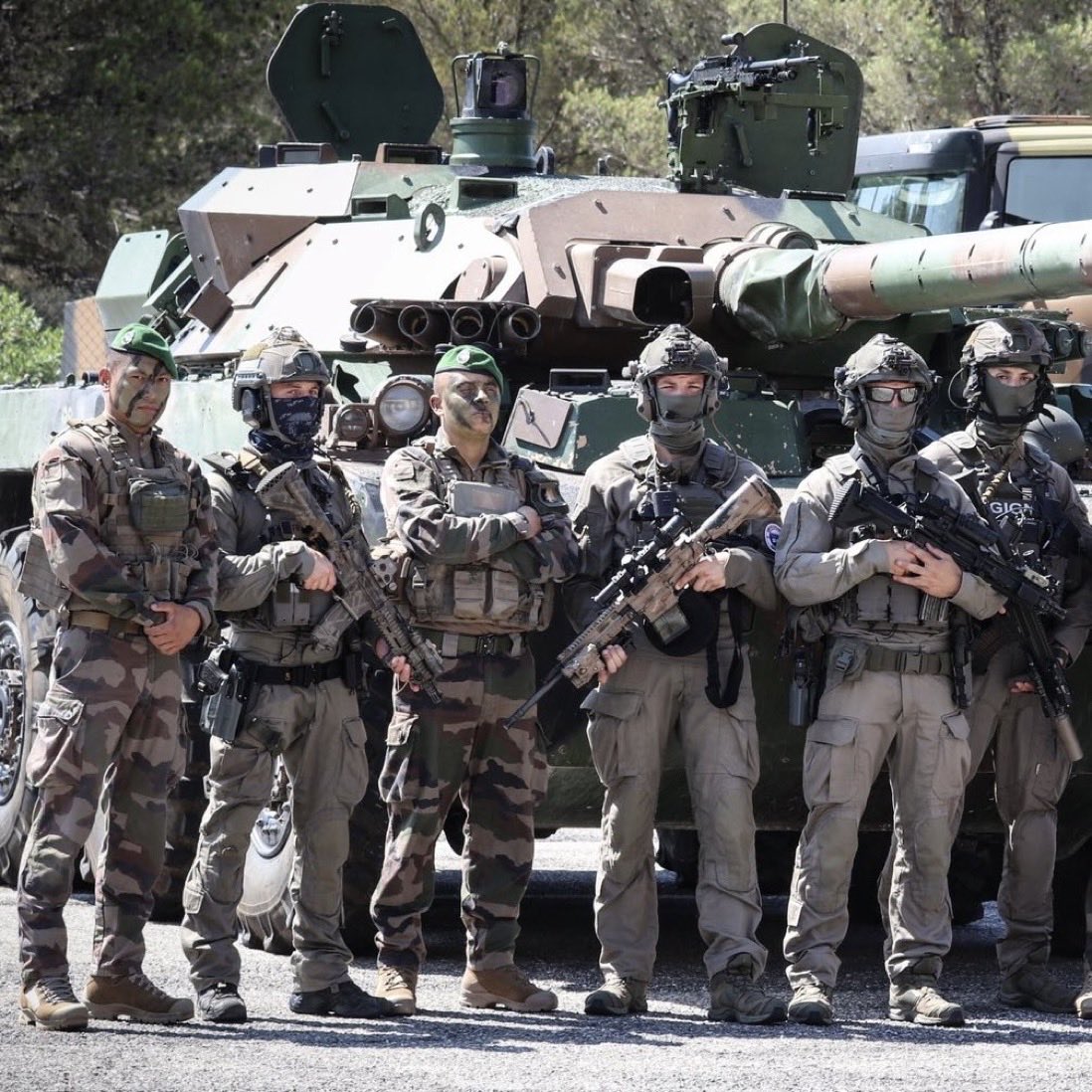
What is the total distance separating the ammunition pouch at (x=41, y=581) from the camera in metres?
7.07

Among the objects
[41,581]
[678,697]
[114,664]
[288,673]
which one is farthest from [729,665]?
[41,581]

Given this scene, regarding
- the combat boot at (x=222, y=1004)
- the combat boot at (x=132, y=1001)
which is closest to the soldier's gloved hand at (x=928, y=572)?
the combat boot at (x=222, y=1004)

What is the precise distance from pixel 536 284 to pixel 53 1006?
363 centimetres

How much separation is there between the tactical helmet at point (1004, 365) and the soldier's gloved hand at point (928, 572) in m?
0.66

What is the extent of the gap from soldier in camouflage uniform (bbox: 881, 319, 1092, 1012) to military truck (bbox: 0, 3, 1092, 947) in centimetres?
37

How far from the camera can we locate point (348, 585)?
7340 mm

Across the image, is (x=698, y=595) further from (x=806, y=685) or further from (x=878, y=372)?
(x=878, y=372)

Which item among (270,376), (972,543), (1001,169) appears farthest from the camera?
(1001,169)

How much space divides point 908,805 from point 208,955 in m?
2.19

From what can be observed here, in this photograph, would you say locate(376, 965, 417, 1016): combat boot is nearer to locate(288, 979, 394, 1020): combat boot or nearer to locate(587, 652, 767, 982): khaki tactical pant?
locate(288, 979, 394, 1020): combat boot

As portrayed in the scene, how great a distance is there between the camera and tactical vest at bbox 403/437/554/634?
24.3 feet

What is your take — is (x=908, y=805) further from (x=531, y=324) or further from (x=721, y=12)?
(x=721, y=12)

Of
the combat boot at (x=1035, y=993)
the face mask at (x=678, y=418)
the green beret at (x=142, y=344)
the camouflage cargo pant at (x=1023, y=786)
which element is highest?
the green beret at (x=142, y=344)

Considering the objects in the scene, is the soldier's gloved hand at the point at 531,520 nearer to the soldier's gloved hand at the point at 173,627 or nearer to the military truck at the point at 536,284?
the military truck at the point at 536,284
